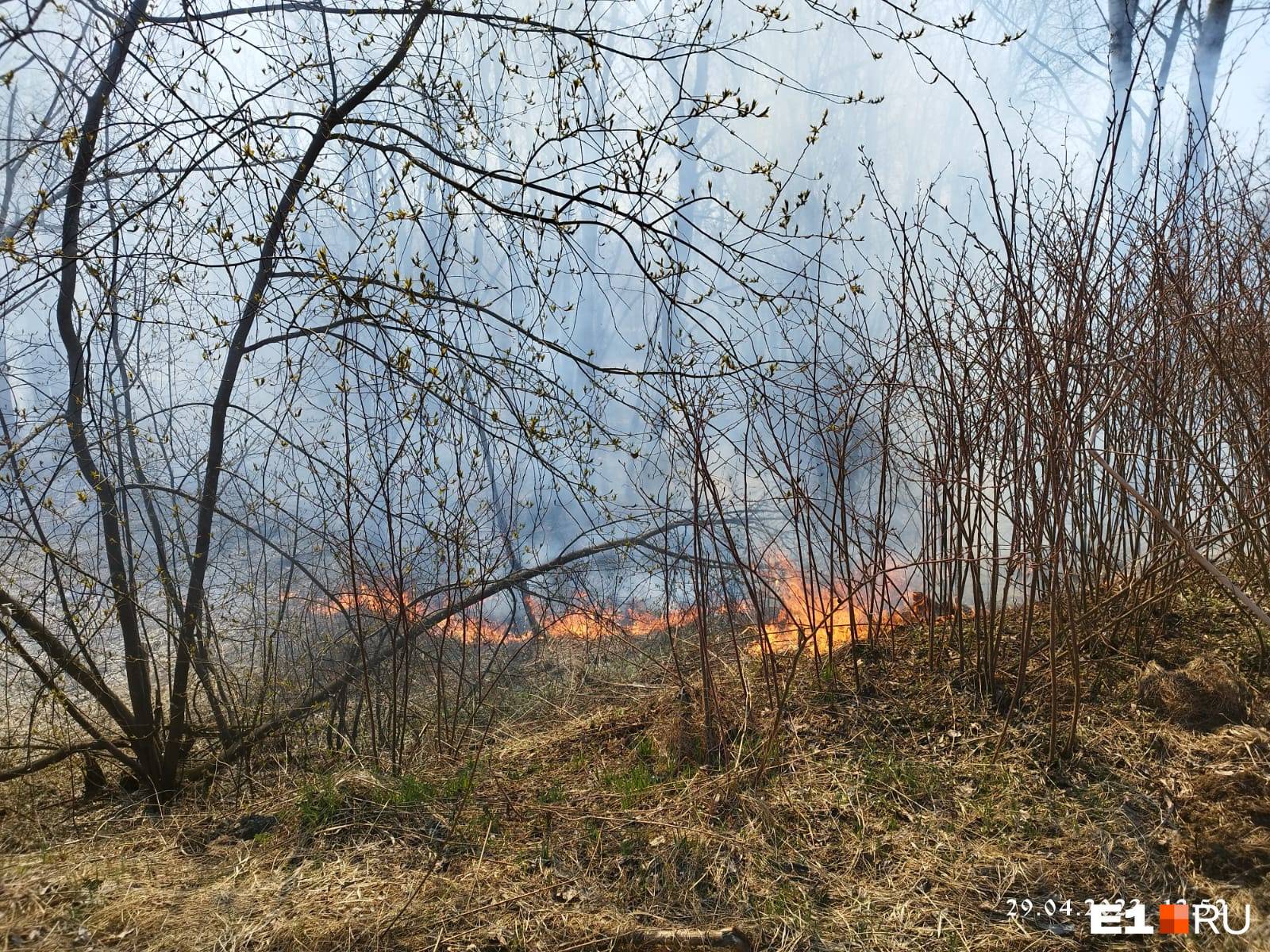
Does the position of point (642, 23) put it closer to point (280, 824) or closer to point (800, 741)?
point (800, 741)

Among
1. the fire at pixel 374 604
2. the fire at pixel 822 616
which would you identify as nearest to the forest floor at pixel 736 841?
the fire at pixel 822 616

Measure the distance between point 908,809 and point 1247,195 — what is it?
3.38 meters

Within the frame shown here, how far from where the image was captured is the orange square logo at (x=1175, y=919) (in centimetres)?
231

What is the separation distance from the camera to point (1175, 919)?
234cm

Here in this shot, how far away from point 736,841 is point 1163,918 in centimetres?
116

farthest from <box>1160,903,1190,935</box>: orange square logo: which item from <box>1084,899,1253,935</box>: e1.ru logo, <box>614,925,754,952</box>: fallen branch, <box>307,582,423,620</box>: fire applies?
<box>307,582,423,620</box>: fire

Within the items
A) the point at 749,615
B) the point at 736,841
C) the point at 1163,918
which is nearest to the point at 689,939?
the point at 736,841

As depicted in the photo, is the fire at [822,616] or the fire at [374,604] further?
the fire at [374,604]

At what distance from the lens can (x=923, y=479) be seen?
3754mm

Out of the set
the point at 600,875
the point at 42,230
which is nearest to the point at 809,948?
the point at 600,875

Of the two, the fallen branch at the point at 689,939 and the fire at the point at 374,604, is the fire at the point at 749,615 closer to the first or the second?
the fire at the point at 374,604

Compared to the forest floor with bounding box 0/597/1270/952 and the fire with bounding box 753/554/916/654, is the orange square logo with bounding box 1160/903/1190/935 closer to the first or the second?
the forest floor with bounding box 0/597/1270/952

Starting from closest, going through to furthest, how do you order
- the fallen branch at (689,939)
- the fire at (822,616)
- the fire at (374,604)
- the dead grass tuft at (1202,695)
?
the fallen branch at (689,939)
the dead grass tuft at (1202,695)
the fire at (822,616)
the fire at (374,604)

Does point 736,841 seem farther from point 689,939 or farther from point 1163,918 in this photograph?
point 1163,918
